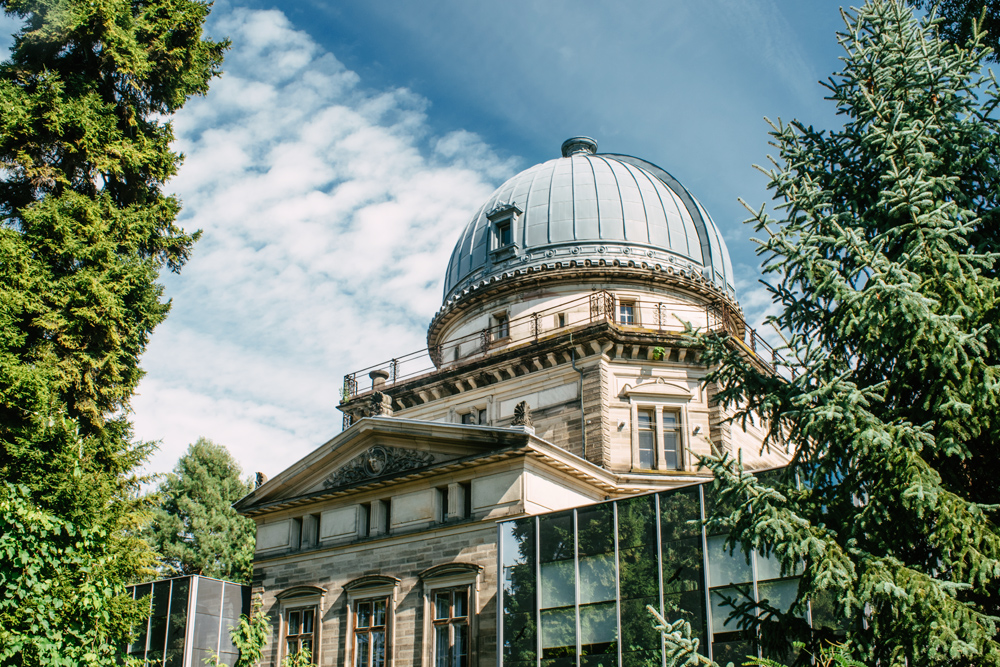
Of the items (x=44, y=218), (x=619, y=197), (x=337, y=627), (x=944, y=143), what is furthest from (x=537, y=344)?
Result: (x=944, y=143)

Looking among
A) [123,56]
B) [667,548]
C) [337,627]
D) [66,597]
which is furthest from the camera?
[337,627]

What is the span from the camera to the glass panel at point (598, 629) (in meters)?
18.3

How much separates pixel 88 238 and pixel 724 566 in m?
16.1

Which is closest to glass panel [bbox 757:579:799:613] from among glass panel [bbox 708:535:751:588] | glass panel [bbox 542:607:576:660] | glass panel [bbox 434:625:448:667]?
glass panel [bbox 708:535:751:588]

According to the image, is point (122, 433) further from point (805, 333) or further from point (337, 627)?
point (805, 333)

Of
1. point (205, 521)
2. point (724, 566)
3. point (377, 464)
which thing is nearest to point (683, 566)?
point (724, 566)

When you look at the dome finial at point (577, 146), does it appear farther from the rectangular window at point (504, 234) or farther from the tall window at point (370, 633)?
the tall window at point (370, 633)

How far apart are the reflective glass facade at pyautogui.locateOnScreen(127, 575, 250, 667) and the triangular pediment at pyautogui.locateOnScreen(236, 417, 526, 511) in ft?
9.13

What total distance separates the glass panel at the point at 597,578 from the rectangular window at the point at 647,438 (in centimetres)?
783

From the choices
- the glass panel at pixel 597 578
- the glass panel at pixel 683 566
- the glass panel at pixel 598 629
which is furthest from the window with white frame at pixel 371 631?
the glass panel at pixel 683 566

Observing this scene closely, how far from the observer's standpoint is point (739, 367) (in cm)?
1266

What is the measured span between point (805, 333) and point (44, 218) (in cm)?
1673

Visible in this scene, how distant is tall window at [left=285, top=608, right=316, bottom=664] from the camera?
24469 mm

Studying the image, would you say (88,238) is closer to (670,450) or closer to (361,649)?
(361,649)
